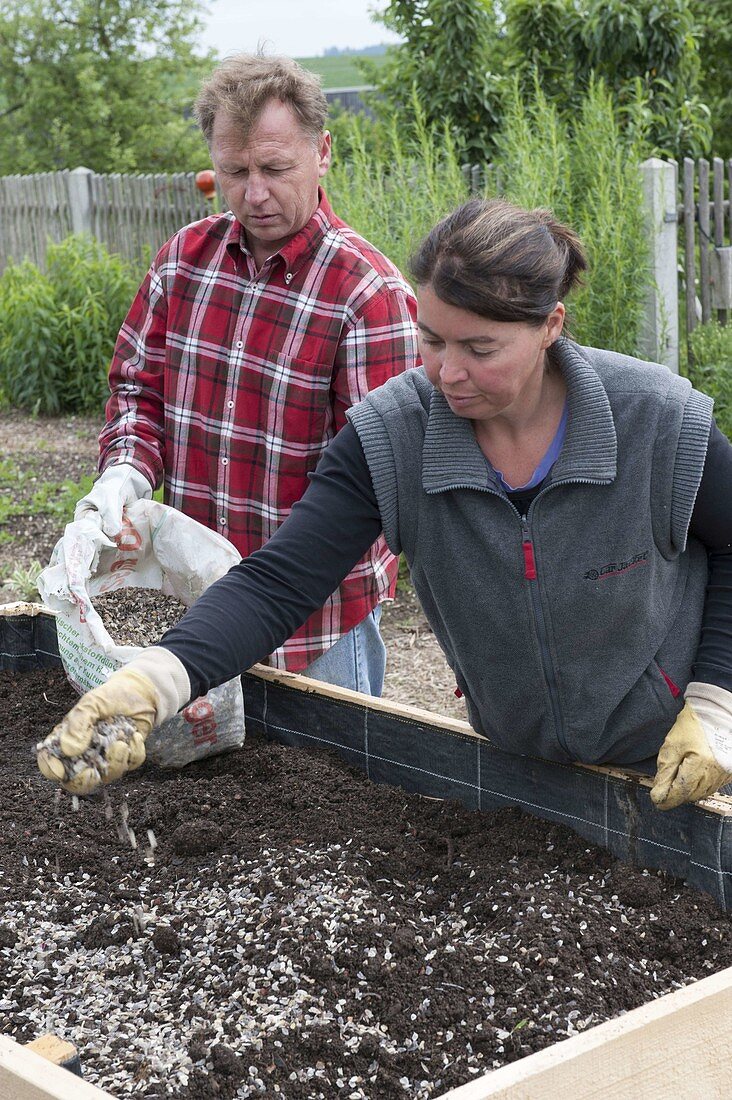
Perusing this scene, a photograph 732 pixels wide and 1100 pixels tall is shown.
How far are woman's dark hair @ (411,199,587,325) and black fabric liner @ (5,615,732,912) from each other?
86 cm

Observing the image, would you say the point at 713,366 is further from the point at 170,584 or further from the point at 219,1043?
the point at 219,1043

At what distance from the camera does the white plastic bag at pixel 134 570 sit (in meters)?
2.60

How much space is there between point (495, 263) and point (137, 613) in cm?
157

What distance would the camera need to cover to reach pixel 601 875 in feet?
7.00

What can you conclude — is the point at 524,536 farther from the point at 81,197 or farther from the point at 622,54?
the point at 81,197

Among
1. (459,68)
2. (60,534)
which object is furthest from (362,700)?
(459,68)

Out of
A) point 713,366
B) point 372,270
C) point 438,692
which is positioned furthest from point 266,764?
point 713,366

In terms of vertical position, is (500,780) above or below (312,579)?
below

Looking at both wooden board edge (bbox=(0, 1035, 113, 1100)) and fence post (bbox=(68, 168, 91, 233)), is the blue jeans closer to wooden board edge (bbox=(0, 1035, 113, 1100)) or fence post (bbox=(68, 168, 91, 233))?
wooden board edge (bbox=(0, 1035, 113, 1100))

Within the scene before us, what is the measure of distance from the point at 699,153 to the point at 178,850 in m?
6.45

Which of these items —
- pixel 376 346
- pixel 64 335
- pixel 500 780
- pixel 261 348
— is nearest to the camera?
pixel 500 780

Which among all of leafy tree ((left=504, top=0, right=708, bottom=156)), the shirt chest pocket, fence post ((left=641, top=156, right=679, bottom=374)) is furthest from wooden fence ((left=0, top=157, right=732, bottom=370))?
the shirt chest pocket

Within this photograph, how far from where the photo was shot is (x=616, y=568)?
6.53 feet

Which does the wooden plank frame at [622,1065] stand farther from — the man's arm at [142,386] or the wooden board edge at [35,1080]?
the man's arm at [142,386]
